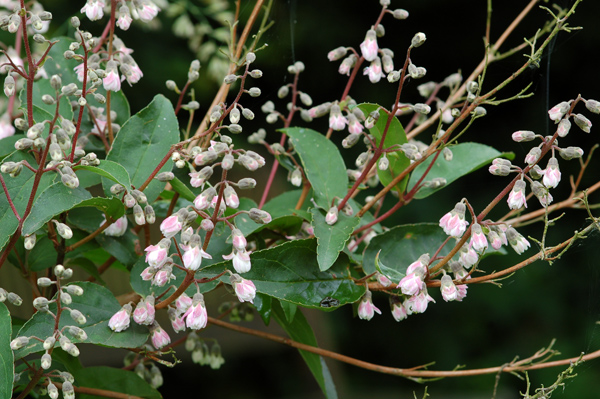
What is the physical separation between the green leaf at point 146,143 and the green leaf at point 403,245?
226 mm

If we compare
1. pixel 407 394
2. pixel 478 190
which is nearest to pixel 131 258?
pixel 478 190

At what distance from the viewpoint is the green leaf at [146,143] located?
2.01ft

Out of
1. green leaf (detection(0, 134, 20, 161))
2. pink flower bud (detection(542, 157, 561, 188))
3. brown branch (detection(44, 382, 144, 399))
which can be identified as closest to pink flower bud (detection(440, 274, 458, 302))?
pink flower bud (detection(542, 157, 561, 188))

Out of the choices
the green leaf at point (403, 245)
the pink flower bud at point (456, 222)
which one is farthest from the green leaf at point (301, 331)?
the pink flower bud at point (456, 222)

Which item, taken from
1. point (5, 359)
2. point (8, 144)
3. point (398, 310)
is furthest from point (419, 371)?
point (8, 144)

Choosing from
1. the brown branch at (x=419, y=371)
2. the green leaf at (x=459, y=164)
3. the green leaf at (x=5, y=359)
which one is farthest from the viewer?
the green leaf at (x=459, y=164)

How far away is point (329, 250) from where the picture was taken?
57cm

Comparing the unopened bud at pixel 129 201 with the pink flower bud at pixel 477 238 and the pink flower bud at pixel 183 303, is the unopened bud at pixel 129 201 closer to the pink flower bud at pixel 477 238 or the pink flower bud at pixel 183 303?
the pink flower bud at pixel 183 303

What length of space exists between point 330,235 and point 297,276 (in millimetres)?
51

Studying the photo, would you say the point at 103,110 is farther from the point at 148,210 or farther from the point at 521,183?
the point at 521,183

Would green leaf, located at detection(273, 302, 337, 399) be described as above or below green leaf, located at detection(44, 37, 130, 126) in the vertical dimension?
below

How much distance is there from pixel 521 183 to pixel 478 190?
209 cm

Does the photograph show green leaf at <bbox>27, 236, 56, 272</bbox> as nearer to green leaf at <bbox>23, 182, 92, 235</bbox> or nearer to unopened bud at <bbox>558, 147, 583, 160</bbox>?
green leaf at <bbox>23, 182, 92, 235</bbox>

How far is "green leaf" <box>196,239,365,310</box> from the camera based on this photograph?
1.83 ft
